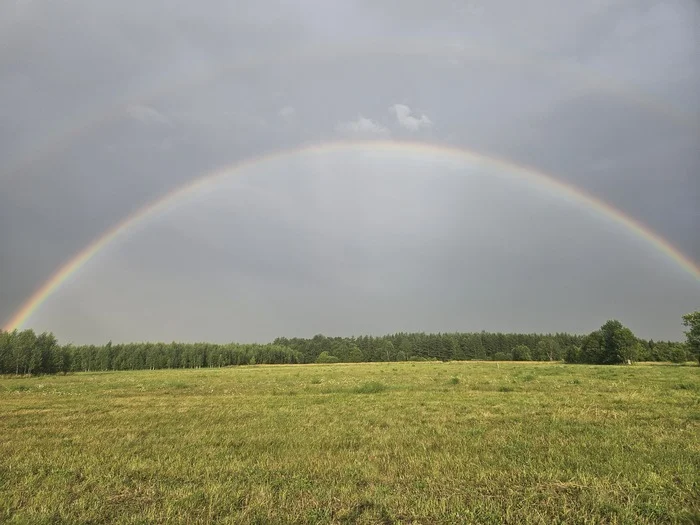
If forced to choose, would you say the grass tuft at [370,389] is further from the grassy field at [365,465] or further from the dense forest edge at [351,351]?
the dense forest edge at [351,351]

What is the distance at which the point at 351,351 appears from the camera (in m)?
169

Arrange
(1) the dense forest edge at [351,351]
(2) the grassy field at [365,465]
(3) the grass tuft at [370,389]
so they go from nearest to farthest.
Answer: (2) the grassy field at [365,465] → (3) the grass tuft at [370,389] → (1) the dense forest edge at [351,351]

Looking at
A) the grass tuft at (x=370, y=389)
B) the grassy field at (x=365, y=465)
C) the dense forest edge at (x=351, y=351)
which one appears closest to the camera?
the grassy field at (x=365, y=465)

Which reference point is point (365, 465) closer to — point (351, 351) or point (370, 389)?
point (370, 389)

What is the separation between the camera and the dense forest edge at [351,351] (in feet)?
314

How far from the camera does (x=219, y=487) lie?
22.1 feet

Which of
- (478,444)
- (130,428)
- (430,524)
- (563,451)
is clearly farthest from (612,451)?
(130,428)

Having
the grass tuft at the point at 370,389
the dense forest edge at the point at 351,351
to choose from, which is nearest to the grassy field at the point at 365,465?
the grass tuft at the point at 370,389

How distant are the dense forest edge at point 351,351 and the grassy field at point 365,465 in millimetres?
91916

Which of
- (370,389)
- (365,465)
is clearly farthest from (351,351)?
(365,465)

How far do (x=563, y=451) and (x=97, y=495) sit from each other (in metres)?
9.33

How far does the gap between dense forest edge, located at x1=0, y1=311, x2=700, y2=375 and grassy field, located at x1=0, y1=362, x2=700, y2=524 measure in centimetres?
9192

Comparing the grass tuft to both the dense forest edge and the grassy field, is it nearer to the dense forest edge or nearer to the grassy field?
the grassy field

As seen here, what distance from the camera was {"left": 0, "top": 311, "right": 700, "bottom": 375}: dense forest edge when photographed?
95812mm
